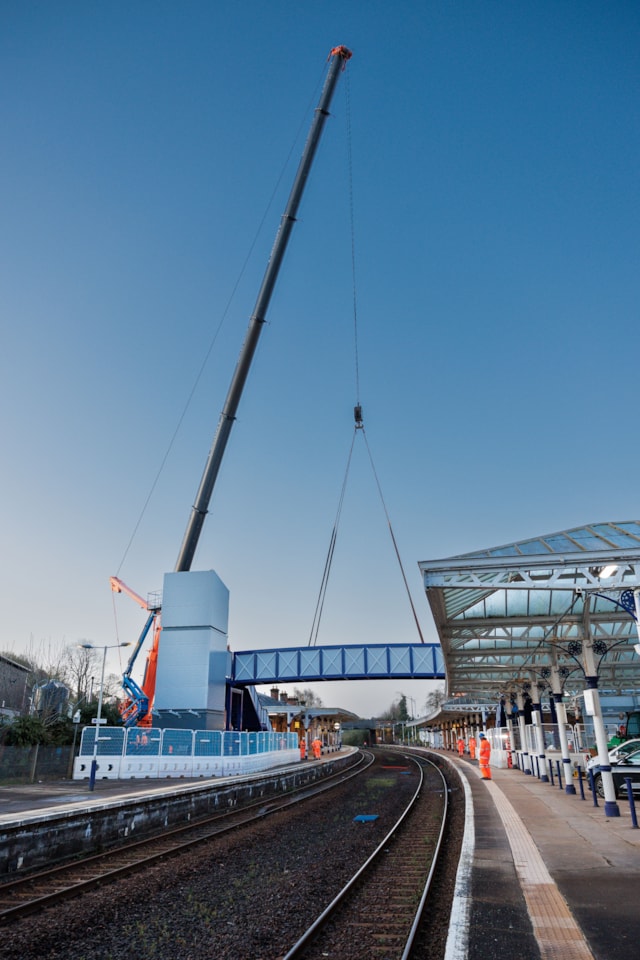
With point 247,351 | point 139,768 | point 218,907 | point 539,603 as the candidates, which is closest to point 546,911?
point 218,907

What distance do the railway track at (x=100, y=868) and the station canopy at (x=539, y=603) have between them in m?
7.98

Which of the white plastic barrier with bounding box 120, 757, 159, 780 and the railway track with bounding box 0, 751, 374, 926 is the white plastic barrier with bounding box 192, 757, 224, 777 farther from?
the railway track with bounding box 0, 751, 374, 926

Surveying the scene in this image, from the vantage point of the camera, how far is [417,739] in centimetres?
12081

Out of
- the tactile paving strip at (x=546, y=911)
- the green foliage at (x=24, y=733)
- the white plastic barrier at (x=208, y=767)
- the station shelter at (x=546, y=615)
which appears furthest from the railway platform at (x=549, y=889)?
the green foliage at (x=24, y=733)

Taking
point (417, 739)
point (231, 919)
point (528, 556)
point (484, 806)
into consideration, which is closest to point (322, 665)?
point (484, 806)

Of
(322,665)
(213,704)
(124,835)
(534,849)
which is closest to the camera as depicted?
(534,849)

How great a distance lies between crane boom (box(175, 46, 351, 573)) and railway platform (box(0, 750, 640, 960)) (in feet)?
72.6

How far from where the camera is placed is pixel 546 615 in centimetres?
1994

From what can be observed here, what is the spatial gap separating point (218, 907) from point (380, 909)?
2441mm

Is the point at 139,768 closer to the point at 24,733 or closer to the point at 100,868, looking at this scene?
the point at 24,733

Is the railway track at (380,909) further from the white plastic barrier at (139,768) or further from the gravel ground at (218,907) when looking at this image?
the white plastic barrier at (139,768)

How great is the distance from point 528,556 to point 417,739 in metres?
118

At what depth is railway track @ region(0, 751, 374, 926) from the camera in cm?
979

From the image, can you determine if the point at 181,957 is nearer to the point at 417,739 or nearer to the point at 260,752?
the point at 260,752
